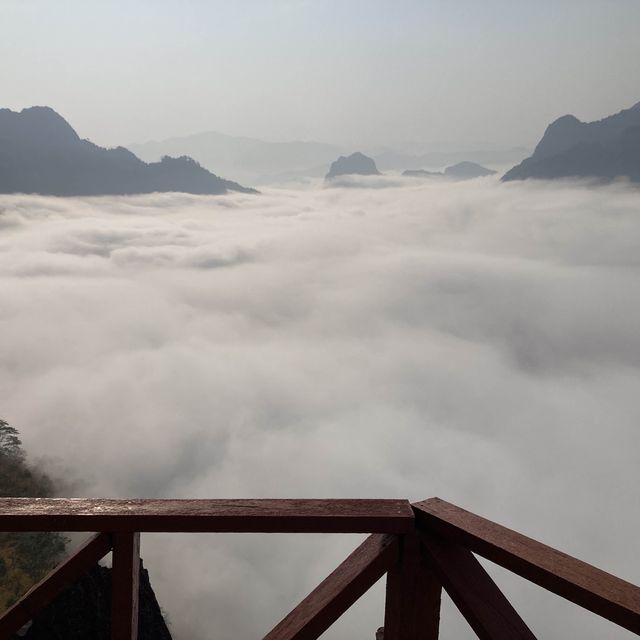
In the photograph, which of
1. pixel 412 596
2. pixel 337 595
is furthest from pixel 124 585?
pixel 412 596

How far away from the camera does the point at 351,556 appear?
5.91 feet

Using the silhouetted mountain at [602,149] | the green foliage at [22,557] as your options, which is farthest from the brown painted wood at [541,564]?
the silhouetted mountain at [602,149]

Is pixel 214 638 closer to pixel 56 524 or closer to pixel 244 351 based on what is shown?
pixel 56 524

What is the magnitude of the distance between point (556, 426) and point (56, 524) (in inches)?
6701

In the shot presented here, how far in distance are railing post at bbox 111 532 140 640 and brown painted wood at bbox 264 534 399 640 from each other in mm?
467

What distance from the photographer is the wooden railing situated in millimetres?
1646

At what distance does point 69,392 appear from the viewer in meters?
134

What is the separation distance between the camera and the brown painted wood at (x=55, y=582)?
1768mm

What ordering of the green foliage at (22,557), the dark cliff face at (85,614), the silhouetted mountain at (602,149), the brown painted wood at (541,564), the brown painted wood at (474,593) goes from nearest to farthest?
1. the brown painted wood at (541,564)
2. the brown painted wood at (474,593)
3. the dark cliff face at (85,614)
4. the green foliage at (22,557)
5. the silhouetted mountain at (602,149)

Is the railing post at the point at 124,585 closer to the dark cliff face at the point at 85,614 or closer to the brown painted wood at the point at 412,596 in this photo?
the brown painted wood at the point at 412,596

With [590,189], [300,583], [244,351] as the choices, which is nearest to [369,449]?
[300,583]

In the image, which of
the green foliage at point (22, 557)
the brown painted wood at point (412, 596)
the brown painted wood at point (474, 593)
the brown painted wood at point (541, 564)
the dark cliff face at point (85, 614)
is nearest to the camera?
the brown painted wood at point (541, 564)

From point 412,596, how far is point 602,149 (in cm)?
20773

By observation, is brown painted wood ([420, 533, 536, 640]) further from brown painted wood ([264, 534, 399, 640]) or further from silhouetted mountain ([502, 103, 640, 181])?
silhouetted mountain ([502, 103, 640, 181])
